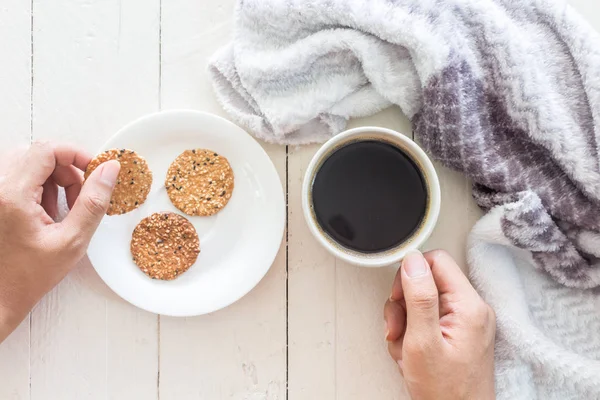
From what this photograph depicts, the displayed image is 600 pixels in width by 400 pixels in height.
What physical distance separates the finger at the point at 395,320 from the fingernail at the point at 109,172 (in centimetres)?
42

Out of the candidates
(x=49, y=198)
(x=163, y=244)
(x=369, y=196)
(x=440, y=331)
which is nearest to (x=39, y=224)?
(x=49, y=198)

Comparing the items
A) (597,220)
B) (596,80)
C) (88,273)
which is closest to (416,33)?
(596,80)

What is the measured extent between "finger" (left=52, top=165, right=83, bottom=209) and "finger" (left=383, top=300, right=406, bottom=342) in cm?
48

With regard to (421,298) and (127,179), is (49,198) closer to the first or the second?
(127,179)

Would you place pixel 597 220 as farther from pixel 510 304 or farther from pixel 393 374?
pixel 393 374

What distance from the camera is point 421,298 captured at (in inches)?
28.8

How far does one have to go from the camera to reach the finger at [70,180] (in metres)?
0.84

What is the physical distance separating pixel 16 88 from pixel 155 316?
40 cm

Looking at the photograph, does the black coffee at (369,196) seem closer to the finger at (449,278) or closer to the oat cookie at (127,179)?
the finger at (449,278)

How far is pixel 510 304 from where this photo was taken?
84cm

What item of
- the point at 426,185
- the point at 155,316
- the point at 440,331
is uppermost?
the point at 426,185

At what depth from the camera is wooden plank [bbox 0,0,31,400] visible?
34.5 inches

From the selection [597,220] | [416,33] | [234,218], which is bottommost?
[234,218]

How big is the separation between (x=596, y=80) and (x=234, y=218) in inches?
21.2
